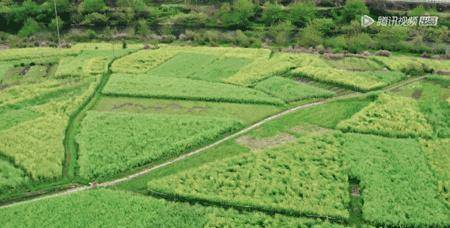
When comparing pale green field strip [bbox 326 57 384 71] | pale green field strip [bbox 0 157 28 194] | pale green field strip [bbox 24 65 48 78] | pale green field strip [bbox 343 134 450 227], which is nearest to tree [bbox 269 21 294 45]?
pale green field strip [bbox 326 57 384 71]

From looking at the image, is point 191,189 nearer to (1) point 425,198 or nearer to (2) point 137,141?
(2) point 137,141

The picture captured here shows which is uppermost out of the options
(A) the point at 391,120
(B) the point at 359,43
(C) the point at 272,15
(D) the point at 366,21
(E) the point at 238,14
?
(E) the point at 238,14

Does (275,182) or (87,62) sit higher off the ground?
(87,62)

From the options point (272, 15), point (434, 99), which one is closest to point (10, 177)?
point (434, 99)

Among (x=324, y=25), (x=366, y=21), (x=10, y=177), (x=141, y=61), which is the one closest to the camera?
(x=10, y=177)

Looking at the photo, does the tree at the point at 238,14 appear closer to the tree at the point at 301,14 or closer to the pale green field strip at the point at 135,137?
the tree at the point at 301,14

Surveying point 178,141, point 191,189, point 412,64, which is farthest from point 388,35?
point 191,189

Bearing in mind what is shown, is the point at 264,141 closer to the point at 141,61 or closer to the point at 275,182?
the point at 275,182
